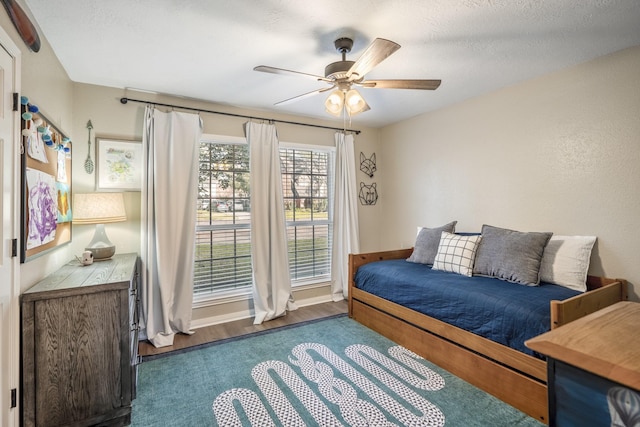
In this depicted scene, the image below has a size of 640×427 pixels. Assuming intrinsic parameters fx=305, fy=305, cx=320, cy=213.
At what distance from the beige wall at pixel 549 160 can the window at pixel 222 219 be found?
216cm

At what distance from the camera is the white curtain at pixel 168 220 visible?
2.84 meters

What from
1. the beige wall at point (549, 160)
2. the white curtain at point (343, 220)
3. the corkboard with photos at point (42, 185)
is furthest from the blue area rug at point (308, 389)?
the beige wall at point (549, 160)

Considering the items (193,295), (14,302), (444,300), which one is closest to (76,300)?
(14,302)

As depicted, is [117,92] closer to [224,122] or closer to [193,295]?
[224,122]

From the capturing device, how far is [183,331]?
301 cm

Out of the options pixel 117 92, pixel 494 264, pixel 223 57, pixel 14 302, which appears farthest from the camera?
pixel 117 92

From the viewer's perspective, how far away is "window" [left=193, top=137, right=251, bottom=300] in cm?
332

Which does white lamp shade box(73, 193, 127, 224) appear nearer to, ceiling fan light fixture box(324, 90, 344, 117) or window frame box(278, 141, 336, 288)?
window frame box(278, 141, 336, 288)

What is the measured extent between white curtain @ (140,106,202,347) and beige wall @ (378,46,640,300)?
2584 mm

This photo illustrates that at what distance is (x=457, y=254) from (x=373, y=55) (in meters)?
1.91

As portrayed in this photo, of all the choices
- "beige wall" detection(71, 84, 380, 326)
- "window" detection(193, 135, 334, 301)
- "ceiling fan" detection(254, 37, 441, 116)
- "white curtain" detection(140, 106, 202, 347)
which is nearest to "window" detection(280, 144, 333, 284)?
"window" detection(193, 135, 334, 301)

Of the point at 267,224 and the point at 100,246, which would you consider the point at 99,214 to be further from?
the point at 267,224

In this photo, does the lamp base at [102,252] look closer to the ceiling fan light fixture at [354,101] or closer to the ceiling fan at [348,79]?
the ceiling fan at [348,79]

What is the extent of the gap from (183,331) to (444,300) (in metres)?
2.45
